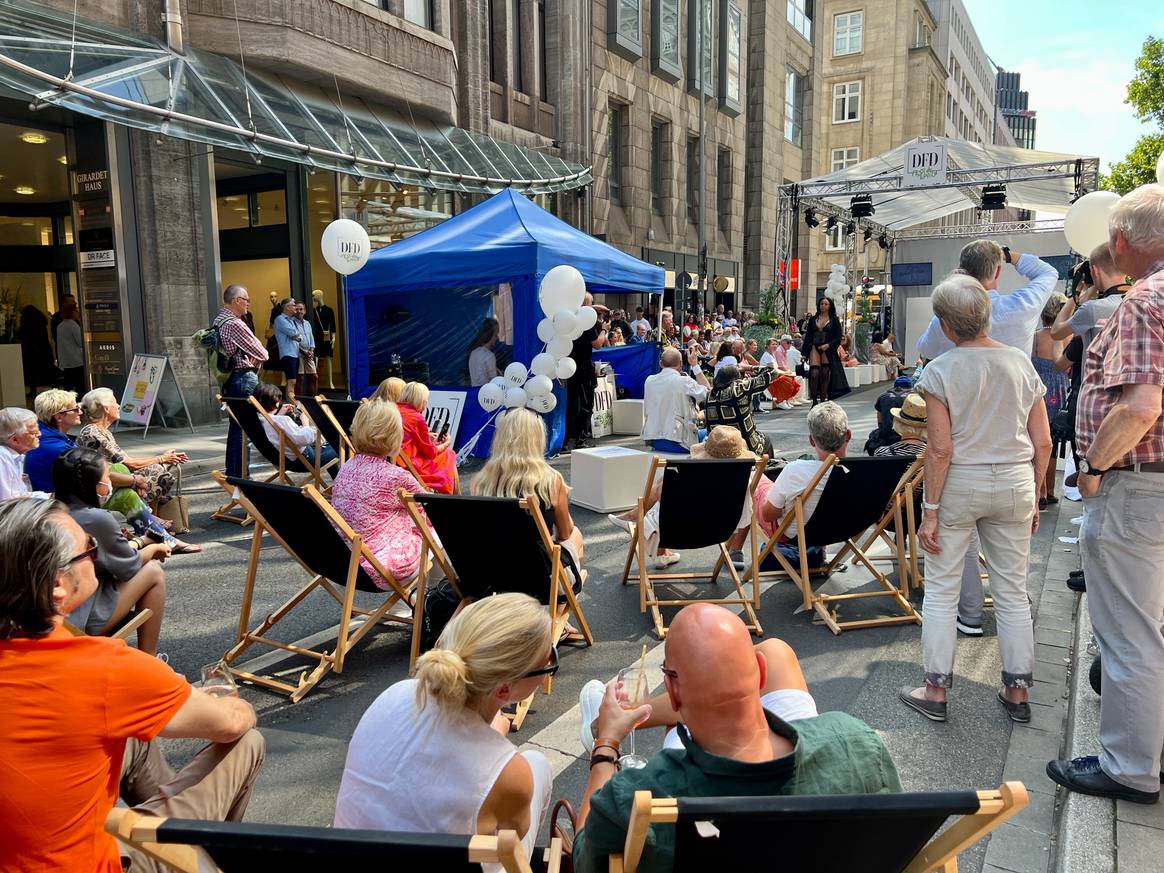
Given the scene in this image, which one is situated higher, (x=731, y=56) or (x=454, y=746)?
(x=731, y=56)

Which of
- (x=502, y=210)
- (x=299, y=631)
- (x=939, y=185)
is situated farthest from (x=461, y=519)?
(x=939, y=185)

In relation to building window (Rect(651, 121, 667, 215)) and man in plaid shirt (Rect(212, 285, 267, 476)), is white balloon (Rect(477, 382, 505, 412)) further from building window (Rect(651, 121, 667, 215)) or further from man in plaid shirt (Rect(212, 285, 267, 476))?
building window (Rect(651, 121, 667, 215))

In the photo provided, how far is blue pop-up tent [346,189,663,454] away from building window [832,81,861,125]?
43071 mm

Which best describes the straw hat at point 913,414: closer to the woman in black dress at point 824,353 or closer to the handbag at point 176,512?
A: the handbag at point 176,512

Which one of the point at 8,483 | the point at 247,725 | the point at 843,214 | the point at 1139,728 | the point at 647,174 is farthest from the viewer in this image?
the point at 647,174

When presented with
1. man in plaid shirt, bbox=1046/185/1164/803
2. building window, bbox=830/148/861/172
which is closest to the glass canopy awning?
man in plaid shirt, bbox=1046/185/1164/803

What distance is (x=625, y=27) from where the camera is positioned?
22828 mm

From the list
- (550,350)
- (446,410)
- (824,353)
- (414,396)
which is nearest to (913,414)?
(414,396)

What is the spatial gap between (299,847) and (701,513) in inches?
138

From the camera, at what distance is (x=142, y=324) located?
11.5 meters

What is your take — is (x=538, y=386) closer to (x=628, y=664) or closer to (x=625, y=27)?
(x=628, y=664)

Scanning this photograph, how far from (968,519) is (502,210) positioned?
8323 millimetres

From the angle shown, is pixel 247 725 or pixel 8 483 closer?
pixel 247 725

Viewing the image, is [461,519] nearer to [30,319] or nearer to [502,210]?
[502,210]
